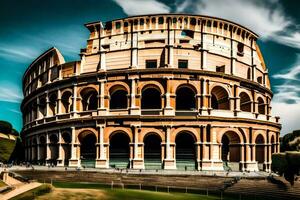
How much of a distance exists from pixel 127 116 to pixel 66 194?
13.7m

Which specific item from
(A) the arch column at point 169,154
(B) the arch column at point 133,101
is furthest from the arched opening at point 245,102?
(B) the arch column at point 133,101

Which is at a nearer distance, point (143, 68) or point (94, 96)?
point (143, 68)

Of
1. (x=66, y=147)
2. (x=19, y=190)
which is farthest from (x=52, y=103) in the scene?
(x=19, y=190)

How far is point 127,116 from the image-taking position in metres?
31.9

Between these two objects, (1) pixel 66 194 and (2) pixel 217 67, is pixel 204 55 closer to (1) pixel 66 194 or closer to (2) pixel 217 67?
(2) pixel 217 67

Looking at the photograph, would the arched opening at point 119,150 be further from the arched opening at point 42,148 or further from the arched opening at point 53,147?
the arched opening at point 42,148

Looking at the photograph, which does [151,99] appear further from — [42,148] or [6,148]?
[6,148]

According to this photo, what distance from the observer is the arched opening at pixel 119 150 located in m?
32.7

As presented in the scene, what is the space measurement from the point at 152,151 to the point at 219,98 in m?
9.03

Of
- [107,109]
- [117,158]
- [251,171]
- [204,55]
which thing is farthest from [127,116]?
[251,171]

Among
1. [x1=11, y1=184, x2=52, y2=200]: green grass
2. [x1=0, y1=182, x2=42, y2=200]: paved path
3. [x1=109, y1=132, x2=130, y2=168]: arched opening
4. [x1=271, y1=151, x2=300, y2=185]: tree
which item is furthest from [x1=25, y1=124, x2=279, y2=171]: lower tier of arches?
[x1=11, y1=184, x2=52, y2=200]: green grass

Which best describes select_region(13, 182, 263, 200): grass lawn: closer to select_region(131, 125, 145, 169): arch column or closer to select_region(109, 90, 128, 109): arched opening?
select_region(131, 125, 145, 169): arch column

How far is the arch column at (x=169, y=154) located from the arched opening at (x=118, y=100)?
6.16 m

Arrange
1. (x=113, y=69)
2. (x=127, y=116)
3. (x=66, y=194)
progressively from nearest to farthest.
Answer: (x=66, y=194) < (x=127, y=116) < (x=113, y=69)
